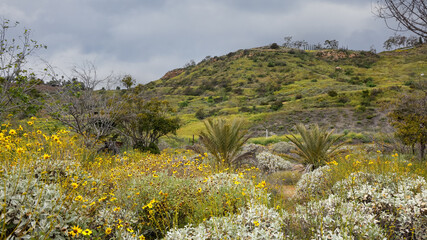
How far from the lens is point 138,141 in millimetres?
14352

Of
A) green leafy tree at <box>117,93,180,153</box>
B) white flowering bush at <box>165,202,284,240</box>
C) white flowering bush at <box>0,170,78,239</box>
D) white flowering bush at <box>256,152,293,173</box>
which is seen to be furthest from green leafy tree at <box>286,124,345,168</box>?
white flowering bush at <box>0,170,78,239</box>

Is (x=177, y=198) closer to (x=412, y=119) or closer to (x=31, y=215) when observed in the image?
(x=31, y=215)

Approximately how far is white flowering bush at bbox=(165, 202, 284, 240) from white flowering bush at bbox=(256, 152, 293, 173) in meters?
7.67

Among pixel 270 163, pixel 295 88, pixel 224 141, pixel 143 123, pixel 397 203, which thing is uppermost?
pixel 295 88

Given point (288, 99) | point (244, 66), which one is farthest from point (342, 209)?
point (244, 66)

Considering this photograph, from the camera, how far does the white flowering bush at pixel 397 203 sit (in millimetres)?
3143

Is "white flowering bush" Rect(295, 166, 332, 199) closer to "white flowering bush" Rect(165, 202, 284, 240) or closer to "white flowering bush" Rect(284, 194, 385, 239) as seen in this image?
"white flowering bush" Rect(284, 194, 385, 239)

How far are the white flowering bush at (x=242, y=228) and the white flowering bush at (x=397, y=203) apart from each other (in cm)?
122

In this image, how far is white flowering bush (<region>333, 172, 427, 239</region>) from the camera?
124 inches

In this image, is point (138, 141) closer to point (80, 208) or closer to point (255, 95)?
point (80, 208)

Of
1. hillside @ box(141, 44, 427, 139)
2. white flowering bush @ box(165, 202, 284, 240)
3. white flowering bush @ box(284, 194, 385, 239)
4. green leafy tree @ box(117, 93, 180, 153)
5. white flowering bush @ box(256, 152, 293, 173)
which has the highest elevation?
hillside @ box(141, 44, 427, 139)

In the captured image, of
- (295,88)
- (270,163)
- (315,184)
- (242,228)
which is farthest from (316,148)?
(295,88)

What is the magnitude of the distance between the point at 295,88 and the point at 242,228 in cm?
4605

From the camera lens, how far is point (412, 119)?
9.16 meters
